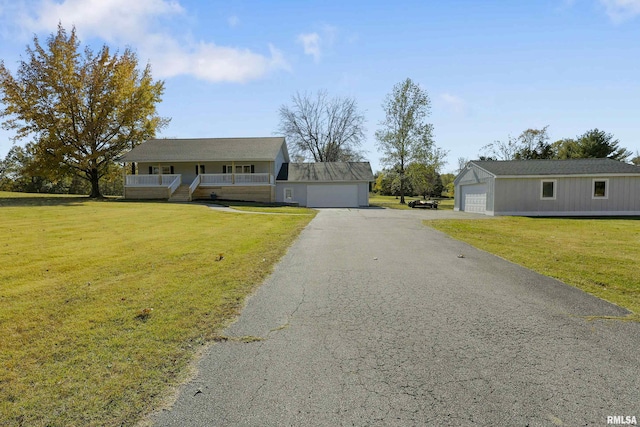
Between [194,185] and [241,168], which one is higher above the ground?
[241,168]

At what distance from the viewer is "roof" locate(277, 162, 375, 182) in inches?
1278

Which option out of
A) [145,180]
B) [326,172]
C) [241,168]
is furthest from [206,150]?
[326,172]

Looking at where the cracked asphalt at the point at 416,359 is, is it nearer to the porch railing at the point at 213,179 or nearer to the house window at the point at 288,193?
the porch railing at the point at 213,179

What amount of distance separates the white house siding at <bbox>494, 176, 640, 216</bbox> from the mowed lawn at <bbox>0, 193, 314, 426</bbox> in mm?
19105

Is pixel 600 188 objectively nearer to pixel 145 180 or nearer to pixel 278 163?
pixel 278 163

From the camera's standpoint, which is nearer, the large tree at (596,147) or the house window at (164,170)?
the house window at (164,170)

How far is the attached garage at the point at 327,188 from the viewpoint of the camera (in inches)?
1271

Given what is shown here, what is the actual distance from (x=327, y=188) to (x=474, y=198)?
1243 centimetres

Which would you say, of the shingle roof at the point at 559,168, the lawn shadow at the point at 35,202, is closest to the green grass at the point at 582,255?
the shingle roof at the point at 559,168

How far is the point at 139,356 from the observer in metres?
3.23

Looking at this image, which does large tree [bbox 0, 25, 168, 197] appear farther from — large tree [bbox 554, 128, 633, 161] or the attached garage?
large tree [bbox 554, 128, 633, 161]

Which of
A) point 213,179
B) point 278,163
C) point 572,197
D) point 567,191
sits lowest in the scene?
point 572,197

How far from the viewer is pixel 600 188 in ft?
74.6

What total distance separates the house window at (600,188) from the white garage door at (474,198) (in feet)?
21.3
